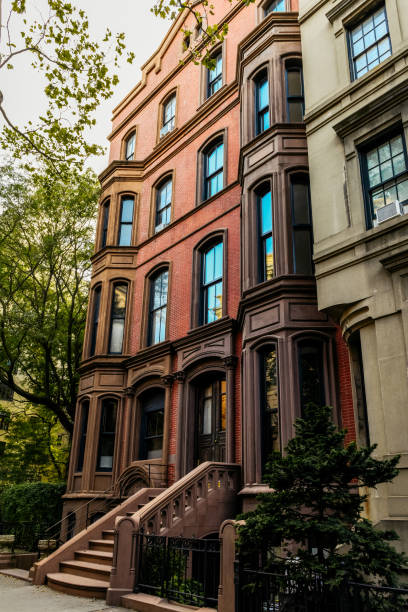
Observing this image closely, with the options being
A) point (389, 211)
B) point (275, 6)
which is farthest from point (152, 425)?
point (275, 6)

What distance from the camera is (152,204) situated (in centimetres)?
1961

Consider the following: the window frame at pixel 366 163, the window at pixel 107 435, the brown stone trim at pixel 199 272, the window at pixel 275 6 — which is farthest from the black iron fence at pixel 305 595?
the window at pixel 275 6

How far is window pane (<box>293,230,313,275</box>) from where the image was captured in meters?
12.0

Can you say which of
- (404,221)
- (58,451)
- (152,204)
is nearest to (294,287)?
(404,221)

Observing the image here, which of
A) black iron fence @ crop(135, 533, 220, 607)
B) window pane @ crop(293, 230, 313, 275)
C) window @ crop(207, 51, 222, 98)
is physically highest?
window @ crop(207, 51, 222, 98)

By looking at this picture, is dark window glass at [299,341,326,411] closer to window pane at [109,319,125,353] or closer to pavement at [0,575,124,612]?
pavement at [0,575,124,612]

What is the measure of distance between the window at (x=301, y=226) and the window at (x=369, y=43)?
2787 millimetres

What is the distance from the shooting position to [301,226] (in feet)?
40.5

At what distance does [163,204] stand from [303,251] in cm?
866

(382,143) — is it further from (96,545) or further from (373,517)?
(96,545)

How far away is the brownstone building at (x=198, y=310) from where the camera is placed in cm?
1102

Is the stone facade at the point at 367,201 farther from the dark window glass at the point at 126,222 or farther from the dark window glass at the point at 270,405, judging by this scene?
the dark window glass at the point at 126,222

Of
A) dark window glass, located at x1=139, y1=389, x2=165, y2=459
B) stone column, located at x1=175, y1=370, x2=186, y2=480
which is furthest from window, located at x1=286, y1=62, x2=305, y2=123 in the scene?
dark window glass, located at x1=139, y1=389, x2=165, y2=459

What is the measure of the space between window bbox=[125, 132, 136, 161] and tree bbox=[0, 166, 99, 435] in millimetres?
2100
